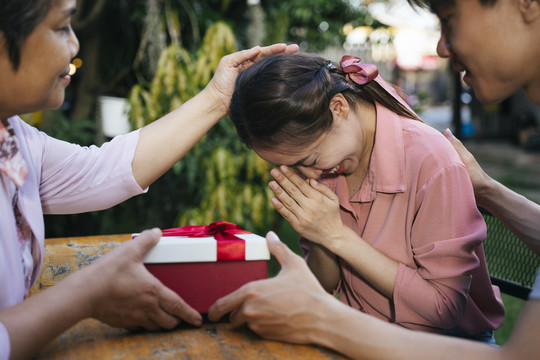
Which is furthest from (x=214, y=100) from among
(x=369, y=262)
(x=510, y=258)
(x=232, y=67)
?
(x=510, y=258)

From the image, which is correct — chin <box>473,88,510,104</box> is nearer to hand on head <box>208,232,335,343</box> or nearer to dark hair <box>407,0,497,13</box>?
dark hair <box>407,0,497,13</box>

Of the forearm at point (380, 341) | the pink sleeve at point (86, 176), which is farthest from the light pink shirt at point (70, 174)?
the forearm at point (380, 341)

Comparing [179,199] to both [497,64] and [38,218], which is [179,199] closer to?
[38,218]

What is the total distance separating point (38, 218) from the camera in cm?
125

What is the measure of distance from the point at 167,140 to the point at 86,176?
0.82ft

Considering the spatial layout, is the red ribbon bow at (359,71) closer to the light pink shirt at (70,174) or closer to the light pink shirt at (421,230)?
the light pink shirt at (421,230)

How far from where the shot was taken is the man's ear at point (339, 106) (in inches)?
62.3

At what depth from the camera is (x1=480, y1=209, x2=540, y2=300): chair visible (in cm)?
164

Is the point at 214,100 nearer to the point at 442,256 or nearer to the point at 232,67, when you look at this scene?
the point at 232,67

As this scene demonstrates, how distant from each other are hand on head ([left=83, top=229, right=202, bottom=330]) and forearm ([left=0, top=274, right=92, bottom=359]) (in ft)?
0.07

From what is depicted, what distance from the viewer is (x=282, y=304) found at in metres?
1.03

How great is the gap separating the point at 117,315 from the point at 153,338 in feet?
0.28

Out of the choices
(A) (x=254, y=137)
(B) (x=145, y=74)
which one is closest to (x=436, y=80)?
(B) (x=145, y=74)

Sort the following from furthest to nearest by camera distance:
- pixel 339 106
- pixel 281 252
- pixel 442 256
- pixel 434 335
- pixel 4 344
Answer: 1. pixel 339 106
2. pixel 442 256
3. pixel 281 252
4. pixel 434 335
5. pixel 4 344
